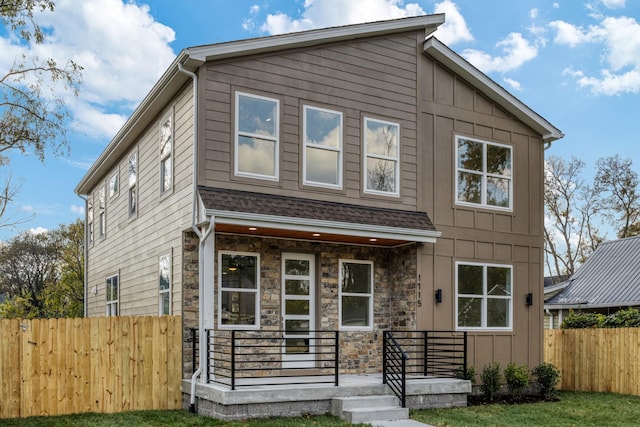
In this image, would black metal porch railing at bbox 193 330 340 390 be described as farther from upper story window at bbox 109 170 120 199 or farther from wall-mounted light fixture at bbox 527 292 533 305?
upper story window at bbox 109 170 120 199

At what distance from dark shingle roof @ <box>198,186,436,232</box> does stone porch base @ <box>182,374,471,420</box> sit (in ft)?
8.93

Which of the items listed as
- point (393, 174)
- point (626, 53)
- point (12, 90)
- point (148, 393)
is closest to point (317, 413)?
point (148, 393)

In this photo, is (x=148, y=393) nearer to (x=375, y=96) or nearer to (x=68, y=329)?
(x=68, y=329)

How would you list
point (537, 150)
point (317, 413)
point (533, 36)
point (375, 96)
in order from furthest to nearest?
point (533, 36) < point (537, 150) < point (375, 96) < point (317, 413)

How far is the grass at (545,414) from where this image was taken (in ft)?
32.1

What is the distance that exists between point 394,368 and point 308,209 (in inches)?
125

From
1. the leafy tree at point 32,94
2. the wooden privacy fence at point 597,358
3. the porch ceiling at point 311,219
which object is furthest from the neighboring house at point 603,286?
the leafy tree at point 32,94

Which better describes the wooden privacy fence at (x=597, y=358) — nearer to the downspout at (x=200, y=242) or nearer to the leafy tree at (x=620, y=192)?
the downspout at (x=200, y=242)

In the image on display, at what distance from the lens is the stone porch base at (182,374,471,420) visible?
918 centimetres

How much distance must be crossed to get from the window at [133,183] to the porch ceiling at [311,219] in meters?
4.35

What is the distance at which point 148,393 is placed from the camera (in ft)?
33.9

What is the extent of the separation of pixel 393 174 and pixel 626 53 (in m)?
20.9

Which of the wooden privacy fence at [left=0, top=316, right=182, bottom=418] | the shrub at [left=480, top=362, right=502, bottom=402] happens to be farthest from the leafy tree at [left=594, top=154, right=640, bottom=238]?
the wooden privacy fence at [left=0, top=316, right=182, bottom=418]

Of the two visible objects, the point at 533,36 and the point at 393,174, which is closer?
the point at 393,174
